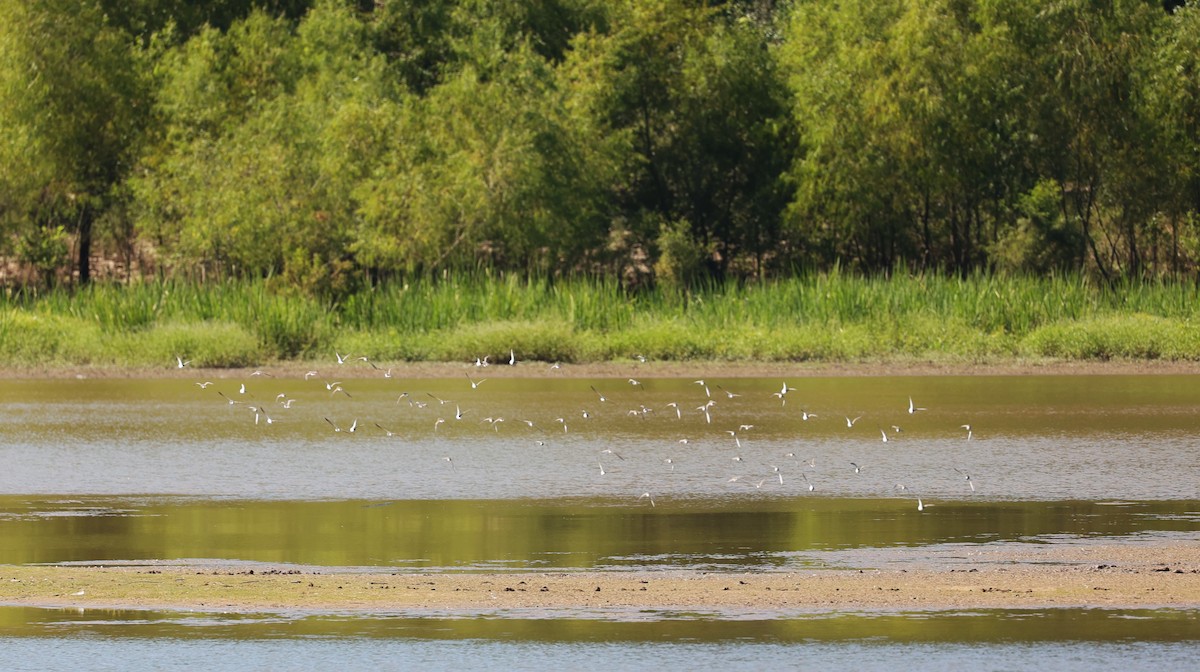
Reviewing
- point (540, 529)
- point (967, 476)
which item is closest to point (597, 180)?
point (967, 476)

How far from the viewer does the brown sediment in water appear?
1044 centimetres

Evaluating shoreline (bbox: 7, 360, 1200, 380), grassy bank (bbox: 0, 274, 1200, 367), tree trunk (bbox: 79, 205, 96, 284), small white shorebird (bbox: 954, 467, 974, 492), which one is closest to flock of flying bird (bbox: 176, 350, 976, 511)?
small white shorebird (bbox: 954, 467, 974, 492)

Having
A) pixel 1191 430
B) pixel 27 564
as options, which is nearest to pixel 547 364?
pixel 1191 430

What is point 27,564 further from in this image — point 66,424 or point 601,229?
point 601,229

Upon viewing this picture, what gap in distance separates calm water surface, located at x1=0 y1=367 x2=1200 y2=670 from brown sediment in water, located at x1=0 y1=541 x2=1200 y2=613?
0.32m

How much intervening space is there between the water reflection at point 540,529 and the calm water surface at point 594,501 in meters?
0.05

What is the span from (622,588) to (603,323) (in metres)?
24.8

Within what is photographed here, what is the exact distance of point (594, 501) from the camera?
15445mm

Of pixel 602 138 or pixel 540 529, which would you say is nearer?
pixel 540 529

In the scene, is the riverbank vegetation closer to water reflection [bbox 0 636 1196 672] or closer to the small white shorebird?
the small white shorebird

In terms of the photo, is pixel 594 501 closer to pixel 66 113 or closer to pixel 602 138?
pixel 602 138

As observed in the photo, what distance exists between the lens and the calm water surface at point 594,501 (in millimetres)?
9508

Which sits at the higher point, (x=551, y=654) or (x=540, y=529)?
(x=551, y=654)

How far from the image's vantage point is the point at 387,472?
17.9 m
